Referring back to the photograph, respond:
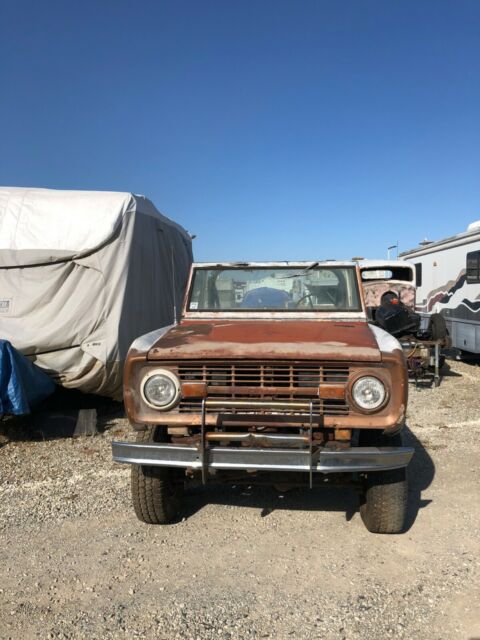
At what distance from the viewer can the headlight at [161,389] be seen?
347 cm

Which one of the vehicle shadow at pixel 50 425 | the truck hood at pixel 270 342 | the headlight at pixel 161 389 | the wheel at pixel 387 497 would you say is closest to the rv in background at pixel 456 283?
the truck hood at pixel 270 342

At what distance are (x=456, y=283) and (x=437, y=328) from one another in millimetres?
2303

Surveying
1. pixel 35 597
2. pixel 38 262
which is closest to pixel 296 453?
pixel 35 597

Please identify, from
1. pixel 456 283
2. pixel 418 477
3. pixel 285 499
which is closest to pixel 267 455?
pixel 285 499

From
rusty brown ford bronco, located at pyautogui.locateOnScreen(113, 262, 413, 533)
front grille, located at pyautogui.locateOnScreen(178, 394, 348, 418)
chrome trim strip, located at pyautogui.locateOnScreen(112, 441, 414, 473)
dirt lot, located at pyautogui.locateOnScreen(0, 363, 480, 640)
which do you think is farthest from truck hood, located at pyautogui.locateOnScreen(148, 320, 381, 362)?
dirt lot, located at pyautogui.locateOnScreen(0, 363, 480, 640)

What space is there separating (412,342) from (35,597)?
8133 millimetres

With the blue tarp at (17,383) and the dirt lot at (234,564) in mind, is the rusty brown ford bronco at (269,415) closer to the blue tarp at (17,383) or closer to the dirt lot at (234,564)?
the dirt lot at (234,564)

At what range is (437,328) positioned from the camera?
33.7 ft

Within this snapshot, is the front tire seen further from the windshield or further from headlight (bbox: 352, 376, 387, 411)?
the windshield

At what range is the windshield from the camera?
4902 mm

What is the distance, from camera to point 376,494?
3.64m

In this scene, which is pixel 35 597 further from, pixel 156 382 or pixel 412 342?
pixel 412 342

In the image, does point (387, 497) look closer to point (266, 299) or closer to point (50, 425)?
point (266, 299)

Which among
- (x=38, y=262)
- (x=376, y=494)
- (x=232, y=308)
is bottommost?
(x=376, y=494)
